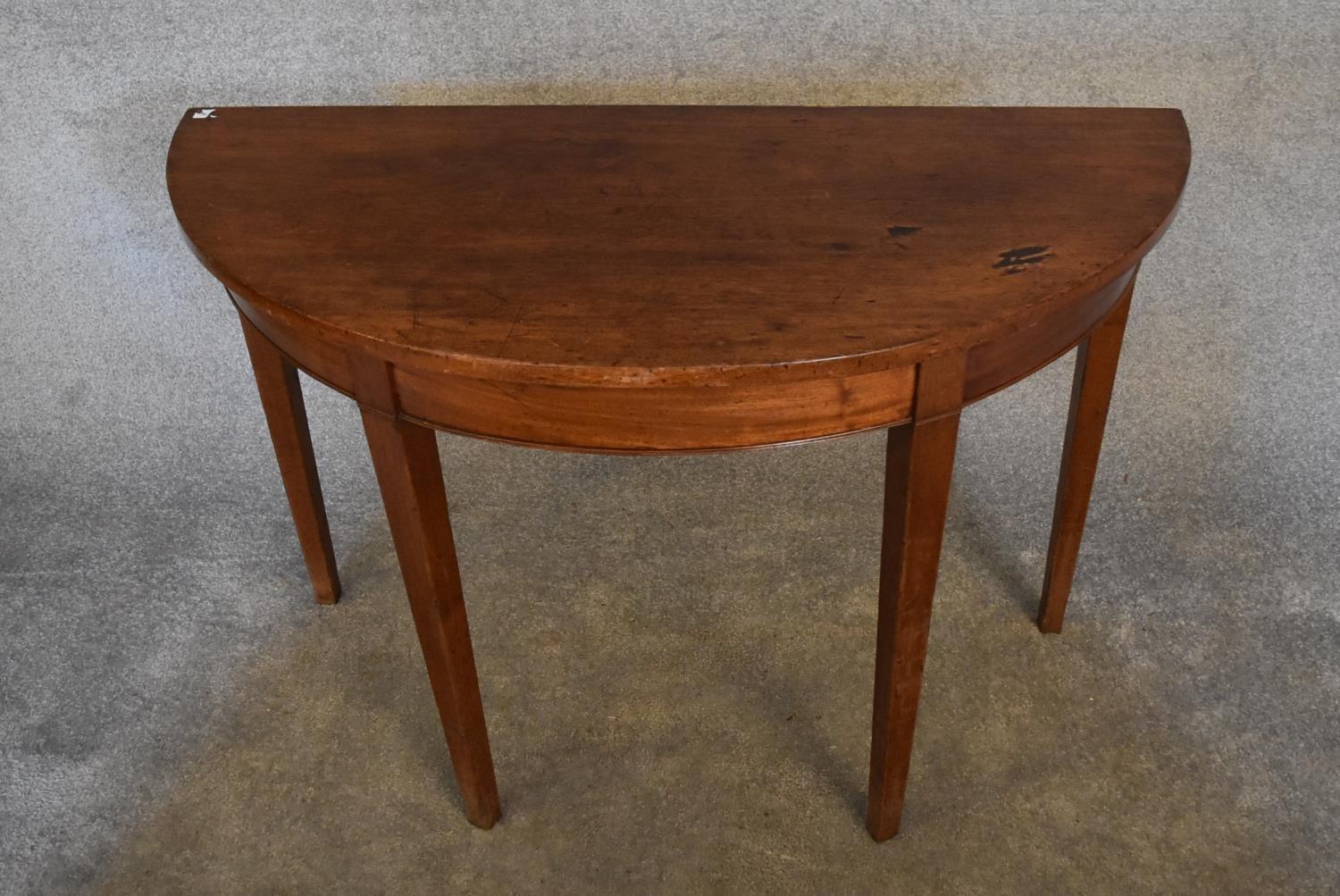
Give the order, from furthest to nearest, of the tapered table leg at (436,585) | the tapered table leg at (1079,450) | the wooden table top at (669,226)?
the tapered table leg at (1079,450) → the tapered table leg at (436,585) → the wooden table top at (669,226)

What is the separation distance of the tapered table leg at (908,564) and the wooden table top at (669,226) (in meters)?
0.07

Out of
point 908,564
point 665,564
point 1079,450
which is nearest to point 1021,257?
point 908,564

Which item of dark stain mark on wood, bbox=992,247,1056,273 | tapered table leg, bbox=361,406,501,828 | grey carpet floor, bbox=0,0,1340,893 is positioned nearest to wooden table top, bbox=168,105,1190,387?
dark stain mark on wood, bbox=992,247,1056,273

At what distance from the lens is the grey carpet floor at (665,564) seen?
152cm

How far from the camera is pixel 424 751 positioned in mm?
1627

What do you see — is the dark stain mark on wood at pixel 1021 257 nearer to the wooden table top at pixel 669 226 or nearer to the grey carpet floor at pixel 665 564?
the wooden table top at pixel 669 226

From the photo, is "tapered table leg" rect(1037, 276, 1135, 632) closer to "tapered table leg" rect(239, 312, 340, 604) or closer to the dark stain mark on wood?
the dark stain mark on wood

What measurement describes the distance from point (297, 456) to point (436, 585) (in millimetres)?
459

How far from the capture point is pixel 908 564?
1.25 metres

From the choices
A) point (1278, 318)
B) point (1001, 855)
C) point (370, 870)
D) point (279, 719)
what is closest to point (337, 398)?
point (279, 719)

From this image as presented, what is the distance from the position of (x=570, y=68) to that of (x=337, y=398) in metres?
0.64

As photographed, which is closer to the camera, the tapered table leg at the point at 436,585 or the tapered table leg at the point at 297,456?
the tapered table leg at the point at 436,585

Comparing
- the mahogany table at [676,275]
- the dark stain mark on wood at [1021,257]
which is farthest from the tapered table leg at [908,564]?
the dark stain mark on wood at [1021,257]

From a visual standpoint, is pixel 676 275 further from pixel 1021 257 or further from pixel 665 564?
pixel 665 564
